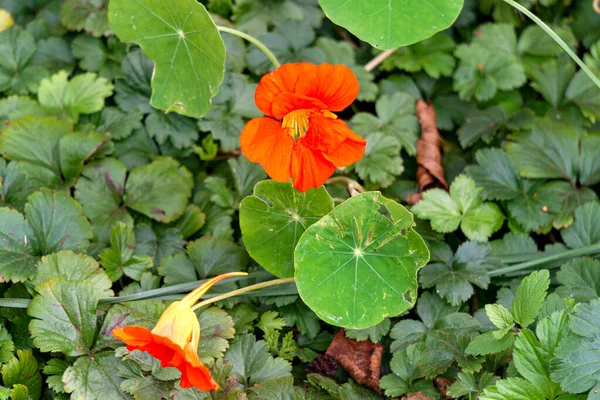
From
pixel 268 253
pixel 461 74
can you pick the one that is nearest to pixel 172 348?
pixel 268 253

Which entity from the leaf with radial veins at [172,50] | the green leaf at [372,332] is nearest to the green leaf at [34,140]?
the leaf with radial veins at [172,50]

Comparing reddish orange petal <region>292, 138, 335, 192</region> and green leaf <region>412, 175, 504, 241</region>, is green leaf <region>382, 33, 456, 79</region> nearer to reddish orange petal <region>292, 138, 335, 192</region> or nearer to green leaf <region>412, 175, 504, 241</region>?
green leaf <region>412, 175, 504, 241</region>

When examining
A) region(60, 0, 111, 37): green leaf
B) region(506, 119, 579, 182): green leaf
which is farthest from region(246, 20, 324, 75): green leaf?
region(506, 119, 579, 182): green leaf

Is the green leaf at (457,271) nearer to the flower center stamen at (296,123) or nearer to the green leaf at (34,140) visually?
the flower center stamen at (296,123)

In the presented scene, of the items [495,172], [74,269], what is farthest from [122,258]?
[495,172]

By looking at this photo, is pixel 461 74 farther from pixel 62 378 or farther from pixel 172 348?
pixel 62 378
